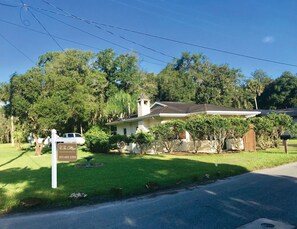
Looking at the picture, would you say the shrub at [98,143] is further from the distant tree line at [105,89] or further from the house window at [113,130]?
the house window at [113,130]

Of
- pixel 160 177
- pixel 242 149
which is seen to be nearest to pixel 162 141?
pixel 242 149

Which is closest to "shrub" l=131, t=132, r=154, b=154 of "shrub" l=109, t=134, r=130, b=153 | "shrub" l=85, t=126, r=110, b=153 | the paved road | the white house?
"shrub" l=109, t=134, r=130, b=153

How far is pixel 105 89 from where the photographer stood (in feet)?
143

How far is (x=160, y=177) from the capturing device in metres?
10.3

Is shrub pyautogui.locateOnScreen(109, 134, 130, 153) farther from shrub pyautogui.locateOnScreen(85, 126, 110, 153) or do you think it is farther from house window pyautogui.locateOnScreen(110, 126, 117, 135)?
house window pyautogui.locateOnScreen(110, 126, 117, 135)

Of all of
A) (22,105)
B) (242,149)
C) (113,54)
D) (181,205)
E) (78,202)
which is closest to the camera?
(181,205)

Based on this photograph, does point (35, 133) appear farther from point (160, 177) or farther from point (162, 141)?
point (160, 177)

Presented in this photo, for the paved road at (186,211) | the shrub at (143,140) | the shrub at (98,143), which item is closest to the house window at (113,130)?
the shrub at (98,143)

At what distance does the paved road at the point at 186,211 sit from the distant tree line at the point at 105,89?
16.4 metres

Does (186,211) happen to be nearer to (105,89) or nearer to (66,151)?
(66,151)

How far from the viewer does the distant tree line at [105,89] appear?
22328mm

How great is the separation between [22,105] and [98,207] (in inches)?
672

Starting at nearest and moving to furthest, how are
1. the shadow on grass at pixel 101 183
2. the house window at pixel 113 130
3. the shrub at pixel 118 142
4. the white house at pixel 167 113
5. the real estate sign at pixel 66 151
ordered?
the shadow on grass at pixel 101 183 < the real estate sign at pixel 66 151 < the shrub at pixel 118 142 < the white house at pixel 167 113 < the house window at pixel 113 130

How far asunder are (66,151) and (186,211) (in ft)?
14.7
